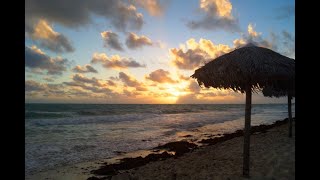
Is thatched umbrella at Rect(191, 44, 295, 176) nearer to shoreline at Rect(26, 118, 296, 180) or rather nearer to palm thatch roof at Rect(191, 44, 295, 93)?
palm thatch roof at Rect(191, 44, 295, 93)

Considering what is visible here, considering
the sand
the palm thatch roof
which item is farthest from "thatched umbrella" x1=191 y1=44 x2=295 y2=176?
the sand

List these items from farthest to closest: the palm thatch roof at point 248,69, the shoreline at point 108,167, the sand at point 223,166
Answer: the shoreline at point 108,167 → the sand at point 223,166 → the palm thatch roof at point 248,69

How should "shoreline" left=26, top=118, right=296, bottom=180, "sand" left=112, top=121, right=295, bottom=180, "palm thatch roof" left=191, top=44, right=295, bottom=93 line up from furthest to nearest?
1. "shoreline" left=26, top=118, right=296, bottom=180
2. "sand" left=112, top=121, right=295, bottom=180
3. "palm thatch roof" left=191, top=44, right=295, bottom=93

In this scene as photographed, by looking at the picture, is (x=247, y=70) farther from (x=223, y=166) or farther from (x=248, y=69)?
(x=223, y=166)

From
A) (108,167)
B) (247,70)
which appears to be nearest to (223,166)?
(247,70)

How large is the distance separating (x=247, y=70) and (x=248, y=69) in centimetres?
3

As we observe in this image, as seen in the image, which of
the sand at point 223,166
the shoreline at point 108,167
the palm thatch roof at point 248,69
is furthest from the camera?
the shoreline at point 108,167

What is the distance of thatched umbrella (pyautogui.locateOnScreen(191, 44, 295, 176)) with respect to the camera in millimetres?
6449

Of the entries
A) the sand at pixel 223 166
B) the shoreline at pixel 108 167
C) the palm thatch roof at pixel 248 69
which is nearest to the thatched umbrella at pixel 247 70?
the palm thatch roof at pixel 248 69

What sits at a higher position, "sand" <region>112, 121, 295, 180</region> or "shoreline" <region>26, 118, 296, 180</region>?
"sand" <region>112, 121, 295, 180</region>

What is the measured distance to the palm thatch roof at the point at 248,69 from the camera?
645cm

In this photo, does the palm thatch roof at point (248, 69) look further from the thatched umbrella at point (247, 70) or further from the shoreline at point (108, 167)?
the shoreline at point (108, 167)
